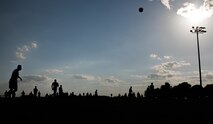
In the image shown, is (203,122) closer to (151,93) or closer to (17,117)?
(17,117)

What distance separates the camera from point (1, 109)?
15531 millimetres

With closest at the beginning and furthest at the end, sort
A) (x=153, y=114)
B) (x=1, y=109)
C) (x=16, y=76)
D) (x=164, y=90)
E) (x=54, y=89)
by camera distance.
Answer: (x=1, y=109) < (x=153, y=114) < (x=16, y=76) < (x=54, y=89) < (x=164, y=90)

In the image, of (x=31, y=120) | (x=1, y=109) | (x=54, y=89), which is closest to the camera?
(x=31, y=120)

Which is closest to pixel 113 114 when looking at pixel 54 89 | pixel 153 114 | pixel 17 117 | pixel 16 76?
pixel 153 114

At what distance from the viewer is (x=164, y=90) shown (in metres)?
52.5

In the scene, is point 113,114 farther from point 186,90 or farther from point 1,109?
point 186,90

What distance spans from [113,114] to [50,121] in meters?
3.95

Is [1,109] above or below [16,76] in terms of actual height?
below

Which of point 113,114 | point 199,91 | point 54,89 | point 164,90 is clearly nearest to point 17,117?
point 113,114

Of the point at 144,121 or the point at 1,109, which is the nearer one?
the point at 144,121

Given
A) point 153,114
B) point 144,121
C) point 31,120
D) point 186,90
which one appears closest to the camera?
point 31,120

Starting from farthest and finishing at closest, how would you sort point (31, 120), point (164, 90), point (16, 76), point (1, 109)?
point (164, 90)
point (16, 76)
point (1, 109)
point (31, 120)

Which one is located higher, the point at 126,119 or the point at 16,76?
the point at 16,76

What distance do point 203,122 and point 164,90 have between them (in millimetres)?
37736
